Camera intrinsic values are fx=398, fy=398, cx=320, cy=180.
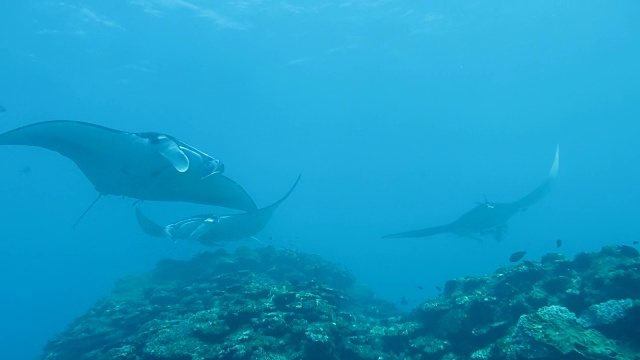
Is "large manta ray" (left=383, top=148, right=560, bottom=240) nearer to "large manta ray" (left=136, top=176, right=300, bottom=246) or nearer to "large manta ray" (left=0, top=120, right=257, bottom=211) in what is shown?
"large manta ray" (left=136, top=176, right=300, bottom=246)

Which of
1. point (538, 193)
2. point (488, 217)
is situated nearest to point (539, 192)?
point (538, 193)

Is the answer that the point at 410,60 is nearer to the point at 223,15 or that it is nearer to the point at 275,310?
the point at 223,15

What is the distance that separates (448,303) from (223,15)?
Answer: 3238 cm

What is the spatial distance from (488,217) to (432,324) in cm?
831

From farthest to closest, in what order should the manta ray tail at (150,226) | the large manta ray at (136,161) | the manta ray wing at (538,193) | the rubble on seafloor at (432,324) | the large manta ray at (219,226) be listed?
the manta ray wing at (538,193), the manta ray tail at (150,226), the large manta ray at (219,226), the large manta ray at (136,161), the rubble on seafloor at (432,324)

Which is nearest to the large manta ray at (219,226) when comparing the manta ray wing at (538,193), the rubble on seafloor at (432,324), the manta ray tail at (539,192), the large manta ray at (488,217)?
the rubble on seafloor at (432,324)

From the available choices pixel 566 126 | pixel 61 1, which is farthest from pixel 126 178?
pixel 566 126

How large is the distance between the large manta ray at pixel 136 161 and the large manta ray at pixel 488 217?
7.48 m

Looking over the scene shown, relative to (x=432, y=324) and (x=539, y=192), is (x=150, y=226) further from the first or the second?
(x=539, y=192)

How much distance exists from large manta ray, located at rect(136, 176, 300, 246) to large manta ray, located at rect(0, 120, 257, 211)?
80 cm

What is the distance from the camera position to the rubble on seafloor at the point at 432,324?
23.1 feet

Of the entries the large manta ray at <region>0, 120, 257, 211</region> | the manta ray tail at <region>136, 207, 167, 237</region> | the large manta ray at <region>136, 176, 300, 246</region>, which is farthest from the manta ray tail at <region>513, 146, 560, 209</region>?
Answer: the manta ray tail at <region>136, 207, 167, 237</region>

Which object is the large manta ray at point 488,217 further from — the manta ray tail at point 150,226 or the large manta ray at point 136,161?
the manta ray tail at point 150,226

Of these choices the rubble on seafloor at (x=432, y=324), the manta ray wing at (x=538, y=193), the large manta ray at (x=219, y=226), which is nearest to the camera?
the rubble on seafloor at (x=432, y=324)
